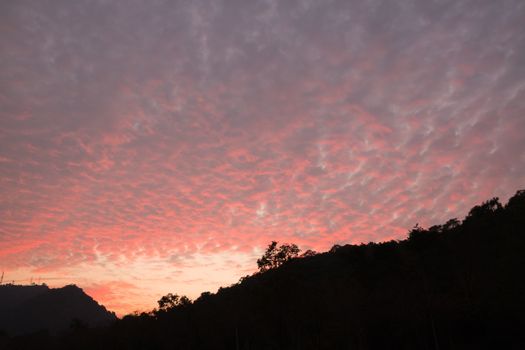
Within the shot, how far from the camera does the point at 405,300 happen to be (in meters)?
57.1

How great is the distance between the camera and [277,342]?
58.6 metres

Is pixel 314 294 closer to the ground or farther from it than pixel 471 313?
farther from it

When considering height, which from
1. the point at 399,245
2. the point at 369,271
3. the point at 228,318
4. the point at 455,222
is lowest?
the point at 228,318

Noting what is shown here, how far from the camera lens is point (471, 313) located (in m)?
49.5

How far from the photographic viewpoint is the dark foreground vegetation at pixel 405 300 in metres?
46.9

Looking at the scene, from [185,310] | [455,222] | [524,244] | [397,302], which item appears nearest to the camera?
[524,244]

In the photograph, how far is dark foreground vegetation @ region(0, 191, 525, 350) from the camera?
46938 mm

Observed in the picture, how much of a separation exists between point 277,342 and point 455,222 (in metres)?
66.3

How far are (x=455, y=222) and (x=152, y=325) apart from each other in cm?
7920

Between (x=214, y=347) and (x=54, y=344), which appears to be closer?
(x=214, y=347)

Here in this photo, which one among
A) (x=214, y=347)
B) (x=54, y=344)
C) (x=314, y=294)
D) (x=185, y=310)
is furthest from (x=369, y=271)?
(x=54, y=344)

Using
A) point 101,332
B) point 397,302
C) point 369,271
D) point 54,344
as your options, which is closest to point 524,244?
point 397,302

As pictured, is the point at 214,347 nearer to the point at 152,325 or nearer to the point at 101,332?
the point at 152,325

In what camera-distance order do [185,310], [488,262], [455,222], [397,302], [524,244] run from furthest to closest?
[455,222] < [185,310] < [397,302] < [488,262] < [524,244]
